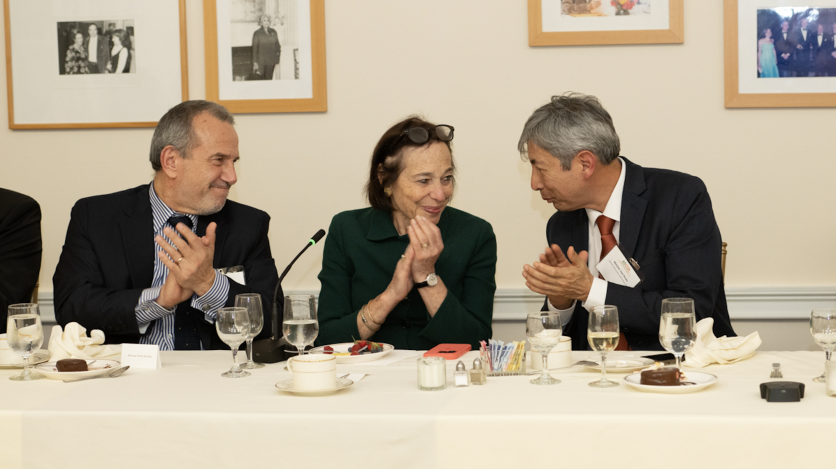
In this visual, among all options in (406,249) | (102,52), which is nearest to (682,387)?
(406,249)

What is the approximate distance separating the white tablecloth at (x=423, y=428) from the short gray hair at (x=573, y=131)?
108 centimetres

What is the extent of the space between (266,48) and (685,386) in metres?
2.42

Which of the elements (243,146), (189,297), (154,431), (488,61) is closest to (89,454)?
(154,431)

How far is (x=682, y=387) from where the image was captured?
1484 mm

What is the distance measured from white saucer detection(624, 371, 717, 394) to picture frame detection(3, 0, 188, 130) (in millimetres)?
2469

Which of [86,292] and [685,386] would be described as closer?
[685,386]

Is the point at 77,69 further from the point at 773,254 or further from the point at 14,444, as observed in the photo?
the point at 773,254

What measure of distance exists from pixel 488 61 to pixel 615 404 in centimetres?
212

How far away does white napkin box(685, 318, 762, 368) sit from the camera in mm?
1781

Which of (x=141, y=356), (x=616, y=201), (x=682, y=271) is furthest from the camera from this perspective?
(x=616, y=201)

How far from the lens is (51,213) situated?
3.52 metres

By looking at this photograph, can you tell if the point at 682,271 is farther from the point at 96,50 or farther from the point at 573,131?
the point at 96,50

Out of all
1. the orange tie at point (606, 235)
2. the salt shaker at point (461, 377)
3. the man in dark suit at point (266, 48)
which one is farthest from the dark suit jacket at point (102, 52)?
the salt shaker at point (461, 377)

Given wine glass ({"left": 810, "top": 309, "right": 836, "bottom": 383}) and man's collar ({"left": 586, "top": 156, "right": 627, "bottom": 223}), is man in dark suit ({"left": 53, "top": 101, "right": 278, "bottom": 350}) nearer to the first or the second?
man's collar ({"left": 586, "top": 156, "right": 627, "bottom": 223})
